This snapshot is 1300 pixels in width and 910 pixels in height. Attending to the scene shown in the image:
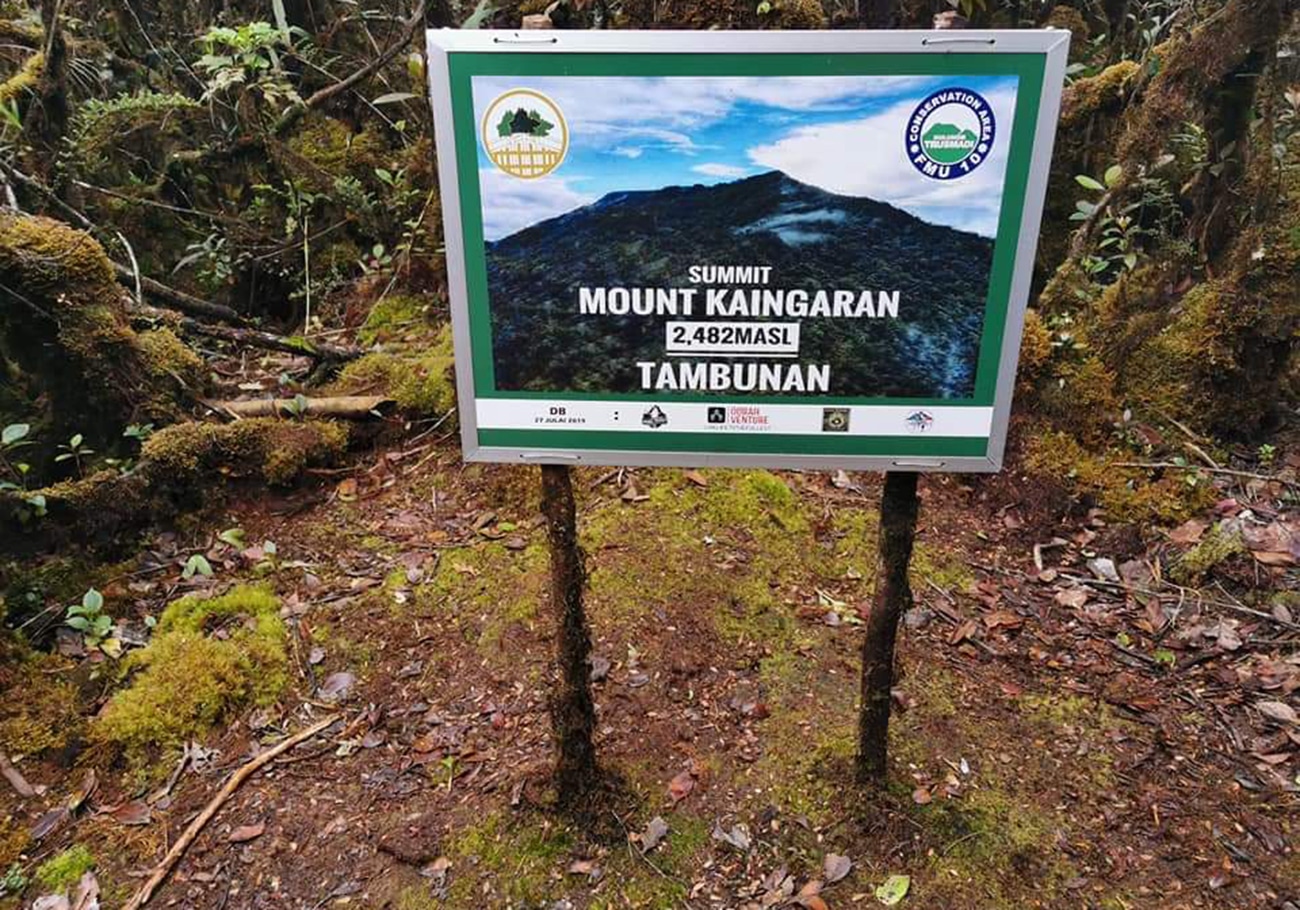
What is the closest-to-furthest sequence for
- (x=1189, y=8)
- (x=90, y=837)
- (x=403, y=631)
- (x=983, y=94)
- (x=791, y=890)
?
(x=983, y=94)
(x=791, y=890)
(x=90, y=837)
(x=403, y=631)
(x=1189, y=8)

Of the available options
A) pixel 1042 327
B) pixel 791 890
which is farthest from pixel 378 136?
pixel 791 890

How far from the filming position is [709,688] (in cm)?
358

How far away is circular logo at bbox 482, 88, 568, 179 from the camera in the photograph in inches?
81.0

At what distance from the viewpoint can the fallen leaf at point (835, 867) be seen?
108 inches

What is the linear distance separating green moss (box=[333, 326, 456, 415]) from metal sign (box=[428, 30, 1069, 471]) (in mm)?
3168

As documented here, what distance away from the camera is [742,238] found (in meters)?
2.16

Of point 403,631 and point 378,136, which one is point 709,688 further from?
point 378,136

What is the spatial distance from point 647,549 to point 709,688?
1016mm

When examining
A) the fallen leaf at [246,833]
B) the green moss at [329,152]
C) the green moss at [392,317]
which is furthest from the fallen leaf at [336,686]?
the green moss at [329,152]

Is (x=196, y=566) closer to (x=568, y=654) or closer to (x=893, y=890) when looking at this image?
(x=568, y=654)

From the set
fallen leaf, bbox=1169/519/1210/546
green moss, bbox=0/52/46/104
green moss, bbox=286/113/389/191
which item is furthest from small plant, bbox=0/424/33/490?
fallen leaf, bbox=1169/519/1210/546

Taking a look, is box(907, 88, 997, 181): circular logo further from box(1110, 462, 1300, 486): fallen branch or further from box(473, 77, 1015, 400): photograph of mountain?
box(1110, 462, 1300, 486): fallen branch

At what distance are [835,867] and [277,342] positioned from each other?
5.25m

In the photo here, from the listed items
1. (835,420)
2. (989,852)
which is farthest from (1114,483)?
(835,420)
